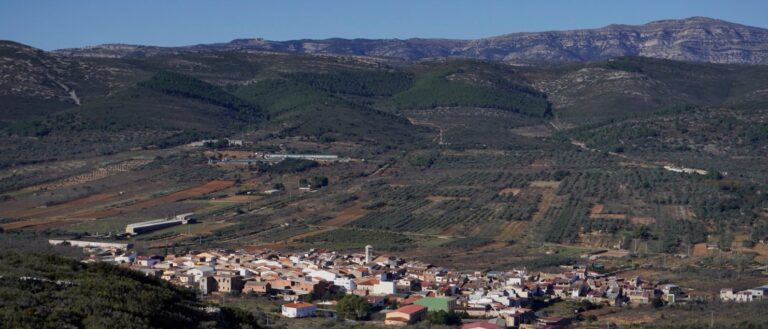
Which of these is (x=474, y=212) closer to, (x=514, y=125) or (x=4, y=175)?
(x=4, y=175)

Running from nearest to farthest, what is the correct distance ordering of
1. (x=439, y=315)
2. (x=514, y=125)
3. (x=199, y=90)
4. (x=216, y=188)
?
(x=439, y=315), (x=216, y=188), (x=514, y=125), (x=199, y=90)

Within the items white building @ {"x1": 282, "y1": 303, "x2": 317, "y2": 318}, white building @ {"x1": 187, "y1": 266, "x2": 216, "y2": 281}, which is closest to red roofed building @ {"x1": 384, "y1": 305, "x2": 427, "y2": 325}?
white building @ {"x1": 282, "y1": 303, "x2": 317, "y2": 318}

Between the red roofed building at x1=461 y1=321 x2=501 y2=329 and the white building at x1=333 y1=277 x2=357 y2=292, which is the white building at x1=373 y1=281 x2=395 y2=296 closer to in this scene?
the white building at x1=333 y1=277 x2=357 y2=292

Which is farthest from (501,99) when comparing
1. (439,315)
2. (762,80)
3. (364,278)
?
(439,315)

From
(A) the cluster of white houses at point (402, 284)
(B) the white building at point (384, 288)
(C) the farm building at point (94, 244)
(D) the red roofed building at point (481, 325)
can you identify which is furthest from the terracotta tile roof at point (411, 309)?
(C) the farm building at point (94, 244)

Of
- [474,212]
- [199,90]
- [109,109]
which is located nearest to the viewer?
[474,212]

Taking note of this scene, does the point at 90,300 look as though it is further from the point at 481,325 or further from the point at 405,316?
the point at 405,316
